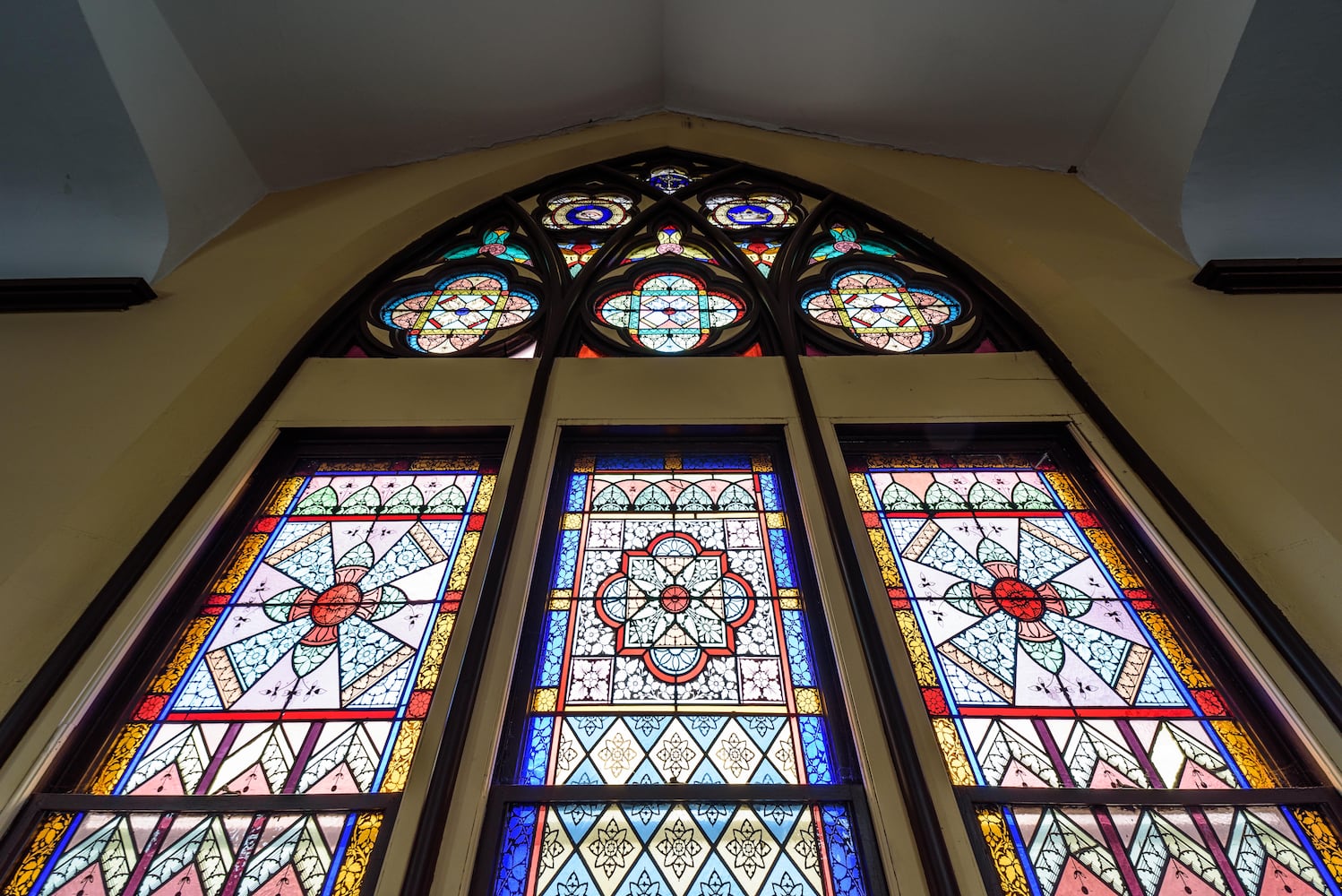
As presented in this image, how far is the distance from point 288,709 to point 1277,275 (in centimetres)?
379

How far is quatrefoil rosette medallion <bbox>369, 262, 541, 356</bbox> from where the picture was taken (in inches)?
133

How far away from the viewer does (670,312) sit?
359 centimetres

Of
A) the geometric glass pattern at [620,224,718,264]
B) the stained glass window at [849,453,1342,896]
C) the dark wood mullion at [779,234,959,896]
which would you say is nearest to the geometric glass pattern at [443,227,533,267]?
the geometric glass pattern at [620,224,718,264]

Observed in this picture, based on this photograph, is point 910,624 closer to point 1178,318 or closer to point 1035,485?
point 1035,485

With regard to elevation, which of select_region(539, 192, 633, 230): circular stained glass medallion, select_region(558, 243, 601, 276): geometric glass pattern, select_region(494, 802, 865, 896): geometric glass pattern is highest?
select_region(539, 192, 633, 230): circular stained glass medallion

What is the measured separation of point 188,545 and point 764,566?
6.11ft

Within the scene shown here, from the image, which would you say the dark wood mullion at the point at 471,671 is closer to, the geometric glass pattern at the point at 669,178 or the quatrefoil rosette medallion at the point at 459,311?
the quatrefoil rosette medallion at the point at 459,311

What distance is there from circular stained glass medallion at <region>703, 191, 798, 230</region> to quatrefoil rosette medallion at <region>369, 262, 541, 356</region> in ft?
4.17

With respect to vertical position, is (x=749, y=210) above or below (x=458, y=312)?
above

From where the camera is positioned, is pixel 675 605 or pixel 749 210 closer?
pixel 675 605

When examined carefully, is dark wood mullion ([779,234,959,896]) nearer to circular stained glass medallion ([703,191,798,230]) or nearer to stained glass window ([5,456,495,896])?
stained glass window ([5,456,495,896])

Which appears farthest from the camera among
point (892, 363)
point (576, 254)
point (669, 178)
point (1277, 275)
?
point (669, 178)

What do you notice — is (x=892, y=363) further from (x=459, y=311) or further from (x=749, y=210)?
(x=459, y=311)

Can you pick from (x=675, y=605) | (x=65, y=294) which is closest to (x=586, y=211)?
(x=65, y=294)
